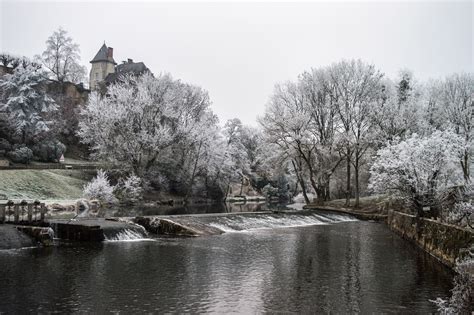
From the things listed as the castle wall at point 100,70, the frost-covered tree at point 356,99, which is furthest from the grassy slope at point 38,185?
the castle wall at point 100,70

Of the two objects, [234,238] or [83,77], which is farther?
[83,77]

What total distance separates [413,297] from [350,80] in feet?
117

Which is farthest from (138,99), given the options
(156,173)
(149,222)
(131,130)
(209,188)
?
(149,222)

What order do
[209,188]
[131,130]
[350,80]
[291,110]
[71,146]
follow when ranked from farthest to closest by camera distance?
[71,146], [209,188], [131,130], [291,110], [350,80]

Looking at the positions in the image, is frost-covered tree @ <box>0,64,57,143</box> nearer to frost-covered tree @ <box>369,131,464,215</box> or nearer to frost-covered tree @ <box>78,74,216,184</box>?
frost-covered tree @ <box>78,74,216,184</box>

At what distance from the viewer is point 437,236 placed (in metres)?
18.8

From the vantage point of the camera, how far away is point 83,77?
333ft

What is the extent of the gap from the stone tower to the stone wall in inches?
3549

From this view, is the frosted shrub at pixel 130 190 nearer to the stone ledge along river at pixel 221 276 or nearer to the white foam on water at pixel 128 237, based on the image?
the white foam on water at pixel 128 237

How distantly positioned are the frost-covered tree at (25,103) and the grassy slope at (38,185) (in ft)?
29.0

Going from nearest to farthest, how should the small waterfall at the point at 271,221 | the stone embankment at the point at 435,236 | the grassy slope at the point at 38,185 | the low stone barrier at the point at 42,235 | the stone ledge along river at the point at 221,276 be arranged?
1. the stone ledge along river at the point at 221,276
2. the stone embankment at the point at 435,236
3. the low stone barrier at the point at 42,235
4. the small waterfall at the point at 271,221
5. the grassy slope at the point at 38,185

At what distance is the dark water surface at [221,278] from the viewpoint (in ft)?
36.2

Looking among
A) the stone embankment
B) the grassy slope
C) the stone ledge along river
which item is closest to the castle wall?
the grassy slope

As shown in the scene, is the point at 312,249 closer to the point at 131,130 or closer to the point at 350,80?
the point at 350,80
